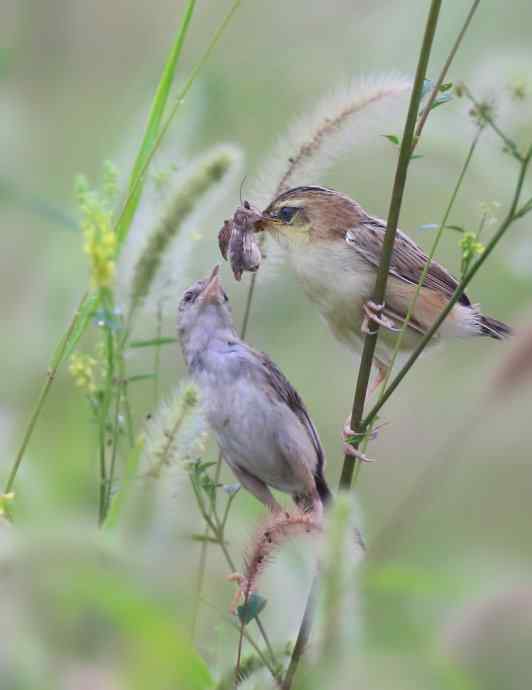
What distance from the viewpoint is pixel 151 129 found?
223 centimetres

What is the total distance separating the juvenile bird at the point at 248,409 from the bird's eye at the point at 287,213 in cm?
23

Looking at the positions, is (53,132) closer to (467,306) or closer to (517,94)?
(467,306)

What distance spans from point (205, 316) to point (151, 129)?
3.63 ft

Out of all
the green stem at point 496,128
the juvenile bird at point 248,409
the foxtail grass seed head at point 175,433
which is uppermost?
the green stem at point 496,128

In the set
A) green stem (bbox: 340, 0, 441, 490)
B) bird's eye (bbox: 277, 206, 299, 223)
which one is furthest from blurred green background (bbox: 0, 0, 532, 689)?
bird's eye (bbox: 277, 206, 299, 223)

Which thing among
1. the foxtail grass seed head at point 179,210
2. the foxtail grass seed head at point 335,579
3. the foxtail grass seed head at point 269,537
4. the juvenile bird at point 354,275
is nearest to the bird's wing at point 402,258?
the juvenile bird at point 354,275

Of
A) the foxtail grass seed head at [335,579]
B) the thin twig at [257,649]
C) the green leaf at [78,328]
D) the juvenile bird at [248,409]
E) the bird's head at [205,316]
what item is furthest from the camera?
the bird's head at [205,316]

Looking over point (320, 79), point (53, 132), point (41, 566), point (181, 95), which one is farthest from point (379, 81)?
point (53, 132)

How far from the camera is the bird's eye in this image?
316cm

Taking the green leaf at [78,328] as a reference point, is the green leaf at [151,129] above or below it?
above

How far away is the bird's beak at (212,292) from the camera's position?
3221mm

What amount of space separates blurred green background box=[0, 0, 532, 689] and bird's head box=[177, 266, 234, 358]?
5.4 inches

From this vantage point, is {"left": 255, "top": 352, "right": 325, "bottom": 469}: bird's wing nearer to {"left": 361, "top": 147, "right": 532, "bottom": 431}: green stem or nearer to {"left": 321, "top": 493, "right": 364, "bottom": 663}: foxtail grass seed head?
{"left": 361, "top": 147, "right": 532, "bottom": 431}: green stem

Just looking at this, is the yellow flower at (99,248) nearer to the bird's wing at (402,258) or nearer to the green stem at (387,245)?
→ the green stem at (387,245)
